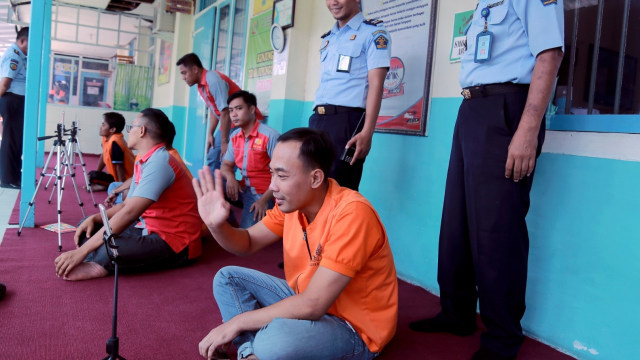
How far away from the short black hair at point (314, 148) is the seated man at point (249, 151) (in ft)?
5.94

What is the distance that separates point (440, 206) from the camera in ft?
9.02

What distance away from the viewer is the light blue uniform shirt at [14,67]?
4.98 m

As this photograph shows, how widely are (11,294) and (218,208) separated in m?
1.44

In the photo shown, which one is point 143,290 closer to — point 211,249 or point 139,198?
point 139,198

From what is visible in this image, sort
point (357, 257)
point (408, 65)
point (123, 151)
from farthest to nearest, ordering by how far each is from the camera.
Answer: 1. point (123, 151)
2. point (408, 65)
3. point (357, 257)

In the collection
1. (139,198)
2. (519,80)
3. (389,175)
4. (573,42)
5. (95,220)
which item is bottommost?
(95,220)

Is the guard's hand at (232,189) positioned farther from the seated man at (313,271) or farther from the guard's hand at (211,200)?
the guard's hand at (211,200)

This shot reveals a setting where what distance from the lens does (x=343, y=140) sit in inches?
104

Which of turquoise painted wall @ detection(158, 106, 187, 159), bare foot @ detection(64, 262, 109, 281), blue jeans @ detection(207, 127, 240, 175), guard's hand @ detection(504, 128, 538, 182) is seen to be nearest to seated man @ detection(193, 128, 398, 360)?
guard's hand @ detection(504, 128, 538, 182)

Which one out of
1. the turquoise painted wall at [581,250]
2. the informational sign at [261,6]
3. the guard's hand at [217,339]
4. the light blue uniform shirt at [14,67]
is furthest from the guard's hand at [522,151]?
the light blue uniform shirt at [14,67]

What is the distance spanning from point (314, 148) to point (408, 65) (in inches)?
65.5

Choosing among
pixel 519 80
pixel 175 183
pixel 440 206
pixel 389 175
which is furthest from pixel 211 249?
pixel 519 80

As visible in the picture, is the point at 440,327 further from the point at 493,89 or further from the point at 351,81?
the point at 351,81

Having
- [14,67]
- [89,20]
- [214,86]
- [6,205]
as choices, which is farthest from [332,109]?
[89,20]
